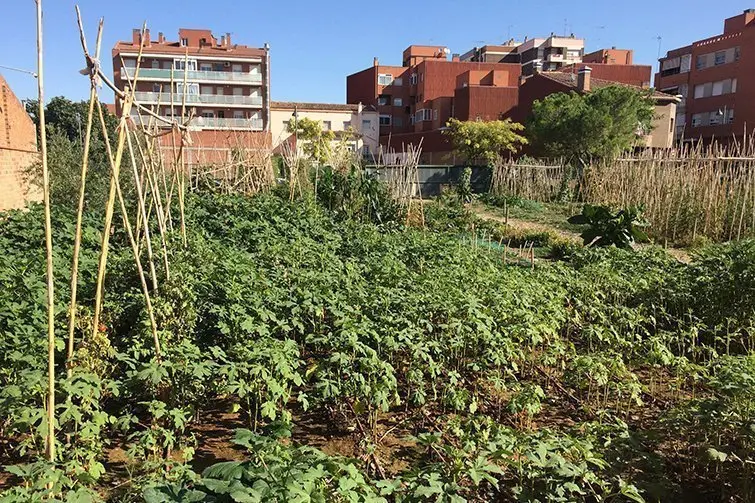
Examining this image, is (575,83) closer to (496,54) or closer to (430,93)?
(430,93)

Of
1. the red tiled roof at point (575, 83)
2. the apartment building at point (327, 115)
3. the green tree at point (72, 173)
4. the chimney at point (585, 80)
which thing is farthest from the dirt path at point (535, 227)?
the apartment building at point (327, 115)

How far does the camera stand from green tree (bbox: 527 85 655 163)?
78.0ft

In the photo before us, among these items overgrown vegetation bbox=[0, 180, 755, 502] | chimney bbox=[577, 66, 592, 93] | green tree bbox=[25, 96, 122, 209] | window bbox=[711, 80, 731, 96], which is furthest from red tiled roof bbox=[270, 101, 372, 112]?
overgrown vegetation bbox=[0, 180, 755, 502]

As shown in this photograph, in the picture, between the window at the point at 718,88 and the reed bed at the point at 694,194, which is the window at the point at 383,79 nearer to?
the window at the point at 718,88

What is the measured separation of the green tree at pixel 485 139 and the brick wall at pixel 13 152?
71.4ft

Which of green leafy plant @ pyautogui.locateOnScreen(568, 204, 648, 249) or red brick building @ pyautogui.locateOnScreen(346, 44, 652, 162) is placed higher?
red brick building @ pyautogui.locateOnScreen(346, 44, 652, 162)

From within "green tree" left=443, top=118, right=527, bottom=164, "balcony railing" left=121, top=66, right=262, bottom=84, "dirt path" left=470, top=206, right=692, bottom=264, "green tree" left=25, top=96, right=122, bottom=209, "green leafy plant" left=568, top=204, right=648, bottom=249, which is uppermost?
"balcony railing" left=121, top=66, right=262, bottom=84

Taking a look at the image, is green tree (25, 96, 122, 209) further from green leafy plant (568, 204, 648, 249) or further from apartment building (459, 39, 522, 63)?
apartment building (459, 39, 522, 63)

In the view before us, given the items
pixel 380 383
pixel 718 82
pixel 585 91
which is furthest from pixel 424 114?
pixel 380 383

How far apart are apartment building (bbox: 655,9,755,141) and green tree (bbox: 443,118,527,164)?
12278 mm

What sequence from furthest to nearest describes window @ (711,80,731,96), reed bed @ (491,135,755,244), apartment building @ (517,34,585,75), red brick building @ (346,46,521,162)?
apartment building @ (517,34,585,75) → red brick building @ (346,46,521,162) → window @ (711,80,731,96) → reed bed @ (491,135,755,244)

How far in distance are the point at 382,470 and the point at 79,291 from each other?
304cm

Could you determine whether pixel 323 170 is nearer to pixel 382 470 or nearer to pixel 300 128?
pixel 382 470

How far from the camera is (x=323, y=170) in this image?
1521cm
